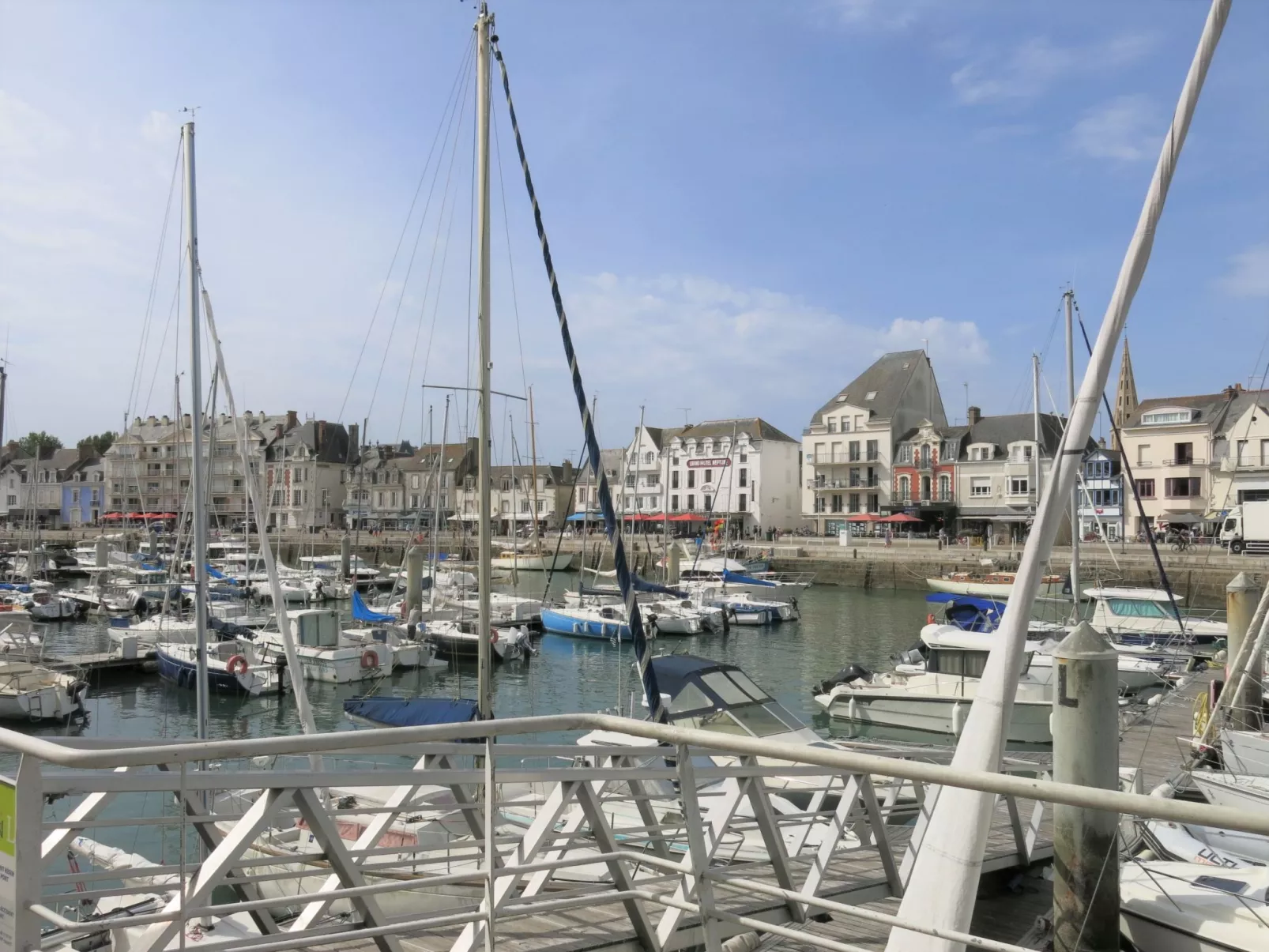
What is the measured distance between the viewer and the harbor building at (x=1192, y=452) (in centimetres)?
6544

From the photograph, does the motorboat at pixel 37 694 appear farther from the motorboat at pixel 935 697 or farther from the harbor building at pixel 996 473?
the harbor building at pixel 996 473

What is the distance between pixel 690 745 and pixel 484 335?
→ 11.1m

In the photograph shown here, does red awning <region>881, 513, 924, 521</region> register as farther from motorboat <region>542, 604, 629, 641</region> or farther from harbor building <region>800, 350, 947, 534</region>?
motorboat <region>542, 604, 629, 641</region>

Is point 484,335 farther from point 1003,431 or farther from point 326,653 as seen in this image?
point 1003,431

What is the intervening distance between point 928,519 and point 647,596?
44843 mm

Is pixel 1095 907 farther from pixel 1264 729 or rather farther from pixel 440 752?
pixel 1264 729

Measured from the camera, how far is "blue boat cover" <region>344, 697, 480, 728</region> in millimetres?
20547

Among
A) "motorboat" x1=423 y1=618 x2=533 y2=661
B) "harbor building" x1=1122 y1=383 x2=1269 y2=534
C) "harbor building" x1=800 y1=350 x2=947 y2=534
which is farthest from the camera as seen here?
"harbor building" x1=800 y1=350 x2=947 y2=534

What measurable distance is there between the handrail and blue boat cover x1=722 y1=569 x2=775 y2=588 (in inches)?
1967

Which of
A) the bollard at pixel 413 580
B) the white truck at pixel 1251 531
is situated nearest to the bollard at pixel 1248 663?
the bollard at pixel 413 580

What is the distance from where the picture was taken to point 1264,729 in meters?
14.9

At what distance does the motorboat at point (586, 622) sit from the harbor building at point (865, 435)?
47316 millimetres

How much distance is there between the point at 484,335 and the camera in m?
15.3

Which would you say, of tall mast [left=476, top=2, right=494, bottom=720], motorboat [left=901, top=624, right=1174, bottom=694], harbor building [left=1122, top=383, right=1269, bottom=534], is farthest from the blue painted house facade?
tall mast [left=476, top=2, right=494, bottom=720]
